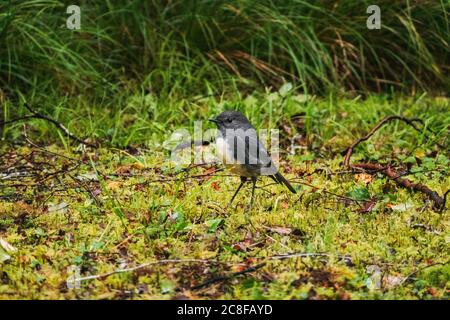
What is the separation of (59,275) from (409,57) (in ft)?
16.9

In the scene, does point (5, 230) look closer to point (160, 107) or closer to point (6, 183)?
point (6, 183)

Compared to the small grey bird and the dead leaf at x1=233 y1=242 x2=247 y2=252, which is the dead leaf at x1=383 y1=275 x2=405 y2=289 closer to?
the dead leaf at x1=233 y1=242 x2=247 y2=252

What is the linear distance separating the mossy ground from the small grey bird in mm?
244

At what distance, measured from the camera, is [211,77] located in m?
7.14

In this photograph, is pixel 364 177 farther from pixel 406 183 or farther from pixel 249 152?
pixel 249 152

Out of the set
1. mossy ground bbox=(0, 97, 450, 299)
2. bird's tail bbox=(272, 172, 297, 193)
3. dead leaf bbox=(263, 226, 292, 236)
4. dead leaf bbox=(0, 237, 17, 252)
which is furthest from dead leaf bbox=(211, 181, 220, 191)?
dead leaf bbox=(0, 237, 17, 252)

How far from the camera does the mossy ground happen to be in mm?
3584

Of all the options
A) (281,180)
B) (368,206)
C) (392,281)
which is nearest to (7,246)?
(281,180)

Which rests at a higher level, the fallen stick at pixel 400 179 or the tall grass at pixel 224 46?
the tall grass at pixel 224 46

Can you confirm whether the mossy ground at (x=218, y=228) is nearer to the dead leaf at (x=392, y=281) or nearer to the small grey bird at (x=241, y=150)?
the dead leaf at (x=392, y=281)

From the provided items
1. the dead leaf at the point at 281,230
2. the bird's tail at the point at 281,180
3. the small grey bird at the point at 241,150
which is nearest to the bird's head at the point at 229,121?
the small grey bird at the point at 241,150

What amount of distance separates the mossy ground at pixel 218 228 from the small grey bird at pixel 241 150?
244 mm

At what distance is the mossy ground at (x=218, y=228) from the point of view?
3584 millimetres
